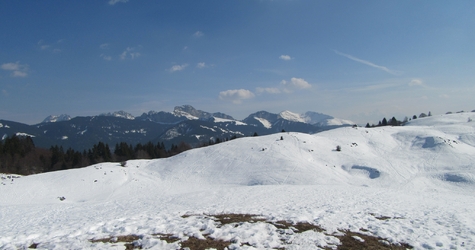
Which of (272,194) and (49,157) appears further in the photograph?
(49,157)

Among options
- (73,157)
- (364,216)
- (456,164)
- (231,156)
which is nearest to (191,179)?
(231,156)

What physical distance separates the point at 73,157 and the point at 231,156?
69.9 metres

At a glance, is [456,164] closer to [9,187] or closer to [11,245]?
[11,245]

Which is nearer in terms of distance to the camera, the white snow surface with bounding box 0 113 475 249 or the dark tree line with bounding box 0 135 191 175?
the white snow surface with bounding box 0 113 475 249

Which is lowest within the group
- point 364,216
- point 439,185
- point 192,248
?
point 439,185

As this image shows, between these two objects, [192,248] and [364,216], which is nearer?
[192,248]

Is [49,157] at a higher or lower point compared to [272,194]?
higher

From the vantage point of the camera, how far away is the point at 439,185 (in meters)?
30.2

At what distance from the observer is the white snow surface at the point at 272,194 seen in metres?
10.5

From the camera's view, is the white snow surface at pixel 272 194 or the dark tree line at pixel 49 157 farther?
the dark tree line at pixel 49 157

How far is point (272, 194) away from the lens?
22.5 metres

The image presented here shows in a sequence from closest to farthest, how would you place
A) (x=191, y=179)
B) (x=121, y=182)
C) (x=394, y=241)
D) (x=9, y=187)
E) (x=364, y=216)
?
(x=394, y=241) → (x=364, y=216) → (x=9, y=187) → (x=121, y=182) → (x=191, y=179)

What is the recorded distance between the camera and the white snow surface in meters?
10.5

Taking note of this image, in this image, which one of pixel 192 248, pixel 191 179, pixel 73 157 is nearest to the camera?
pixel 192 248
